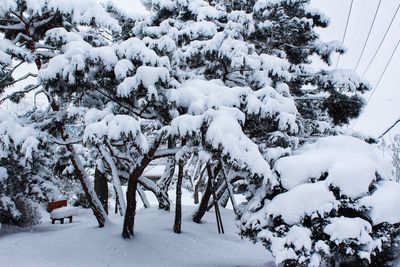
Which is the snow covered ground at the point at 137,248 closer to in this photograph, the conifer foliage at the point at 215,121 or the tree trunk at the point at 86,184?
the tree trunk at the point at 86,184

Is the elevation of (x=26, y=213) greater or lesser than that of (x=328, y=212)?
lesser

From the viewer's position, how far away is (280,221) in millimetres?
5820

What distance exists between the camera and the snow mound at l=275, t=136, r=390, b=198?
5602mm

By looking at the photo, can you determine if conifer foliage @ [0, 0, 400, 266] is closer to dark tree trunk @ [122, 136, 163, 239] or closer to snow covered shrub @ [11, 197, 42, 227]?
dark tree trunk @ [122, 136, 163, 239]

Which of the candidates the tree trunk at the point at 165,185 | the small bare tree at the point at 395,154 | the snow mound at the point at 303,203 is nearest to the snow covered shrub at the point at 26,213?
the tree trunk at the point at 165,185

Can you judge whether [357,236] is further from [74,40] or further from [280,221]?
[74,40]

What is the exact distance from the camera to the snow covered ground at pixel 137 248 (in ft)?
23.1

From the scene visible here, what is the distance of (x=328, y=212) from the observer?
550cm

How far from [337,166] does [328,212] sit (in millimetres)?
748

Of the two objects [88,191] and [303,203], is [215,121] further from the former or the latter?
[88,191]

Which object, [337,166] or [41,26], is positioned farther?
[41,26]

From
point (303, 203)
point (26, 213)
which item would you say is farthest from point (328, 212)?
point (26, 213)

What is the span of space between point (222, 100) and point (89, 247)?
4.33 metres

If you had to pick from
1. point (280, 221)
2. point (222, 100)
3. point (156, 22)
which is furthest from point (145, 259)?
point (156, 22)
